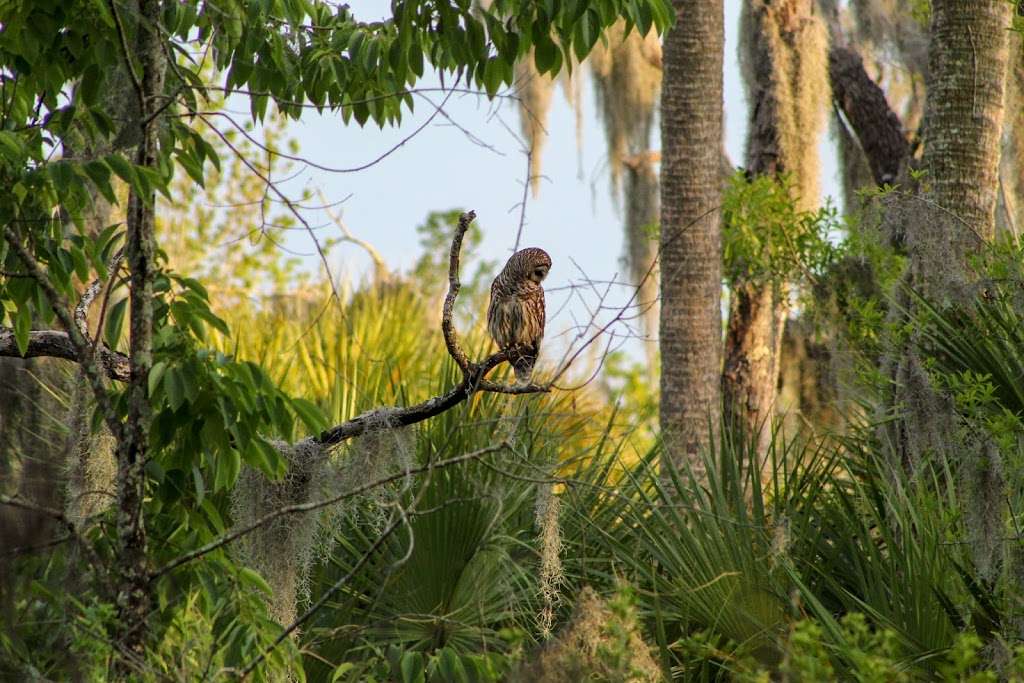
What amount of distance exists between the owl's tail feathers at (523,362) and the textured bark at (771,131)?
5678 millimetres

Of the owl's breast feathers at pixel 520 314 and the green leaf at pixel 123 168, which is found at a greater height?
the green leaf at pixel 123 168

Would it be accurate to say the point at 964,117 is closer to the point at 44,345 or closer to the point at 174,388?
the point at 44,345

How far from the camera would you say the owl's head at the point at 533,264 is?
445 cm

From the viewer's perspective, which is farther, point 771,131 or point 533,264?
point 771,131

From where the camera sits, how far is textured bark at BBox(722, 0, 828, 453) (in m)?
10.0

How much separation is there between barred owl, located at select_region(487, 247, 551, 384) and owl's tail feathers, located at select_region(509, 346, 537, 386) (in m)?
0.09

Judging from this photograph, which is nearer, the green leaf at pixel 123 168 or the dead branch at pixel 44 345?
the green leaf at pixel 123 168

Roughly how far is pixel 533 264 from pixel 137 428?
1.80 meters

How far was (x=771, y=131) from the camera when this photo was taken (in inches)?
445

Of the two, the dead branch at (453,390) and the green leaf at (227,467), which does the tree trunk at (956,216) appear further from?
the green leaf at (227,467)

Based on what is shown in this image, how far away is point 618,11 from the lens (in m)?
3.54

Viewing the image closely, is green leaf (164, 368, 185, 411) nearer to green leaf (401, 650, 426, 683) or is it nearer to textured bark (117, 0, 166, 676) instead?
textured bark (117, 0, 166, 676)

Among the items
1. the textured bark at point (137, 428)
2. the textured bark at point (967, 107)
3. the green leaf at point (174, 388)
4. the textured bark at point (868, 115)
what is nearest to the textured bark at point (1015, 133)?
the textured bark at point (868, 115)

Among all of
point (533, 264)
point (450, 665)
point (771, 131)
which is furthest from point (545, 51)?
point (771, 131)
